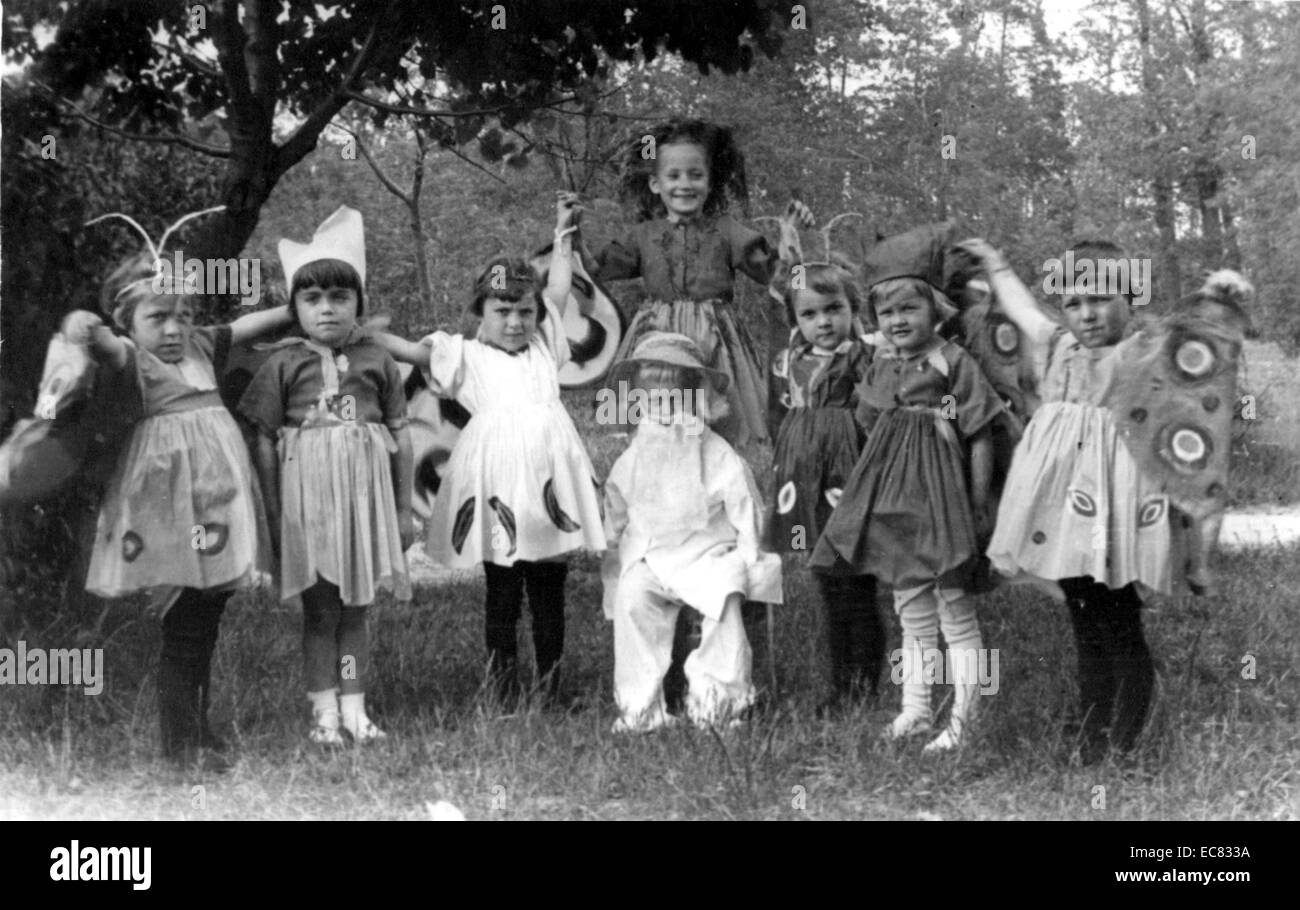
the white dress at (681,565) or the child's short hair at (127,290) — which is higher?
the child's short hair at (127,290)

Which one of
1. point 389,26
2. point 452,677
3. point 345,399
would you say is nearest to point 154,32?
point 389,26

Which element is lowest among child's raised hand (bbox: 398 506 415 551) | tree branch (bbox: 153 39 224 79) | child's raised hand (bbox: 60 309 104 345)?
child's raised hand (bbox: 398 506 415 551)

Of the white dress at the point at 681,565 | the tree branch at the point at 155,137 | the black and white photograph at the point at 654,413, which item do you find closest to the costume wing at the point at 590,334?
the black and white photograph at the point at 654,413

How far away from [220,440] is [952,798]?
89.7 inches

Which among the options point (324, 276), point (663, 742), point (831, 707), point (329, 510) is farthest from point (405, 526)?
point (831, 707)

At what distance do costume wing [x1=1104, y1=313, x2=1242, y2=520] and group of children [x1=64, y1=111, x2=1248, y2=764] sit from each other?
6 centimetres

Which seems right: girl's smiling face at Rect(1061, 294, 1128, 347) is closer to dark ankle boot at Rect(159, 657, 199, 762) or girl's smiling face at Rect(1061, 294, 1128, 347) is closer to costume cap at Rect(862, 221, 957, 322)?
costume cap at Rect(862, 221, 957, 322)

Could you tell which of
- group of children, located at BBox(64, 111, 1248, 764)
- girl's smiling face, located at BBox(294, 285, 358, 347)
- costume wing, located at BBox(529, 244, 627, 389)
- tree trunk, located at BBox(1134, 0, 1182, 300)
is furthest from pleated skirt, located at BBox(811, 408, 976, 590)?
girl's smiling face, located at BBox(294, 285, 358, 347)

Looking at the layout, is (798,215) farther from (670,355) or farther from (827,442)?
(827,442)

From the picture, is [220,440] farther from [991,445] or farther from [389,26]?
[991,445]

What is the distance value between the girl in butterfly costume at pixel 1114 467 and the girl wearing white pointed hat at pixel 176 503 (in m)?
2.17

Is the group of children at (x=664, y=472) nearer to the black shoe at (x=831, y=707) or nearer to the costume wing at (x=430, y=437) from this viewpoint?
the black shoe at (x=831, y=707)

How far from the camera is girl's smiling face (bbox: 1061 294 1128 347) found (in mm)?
4512

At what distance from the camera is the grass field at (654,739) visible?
4.43 meters
